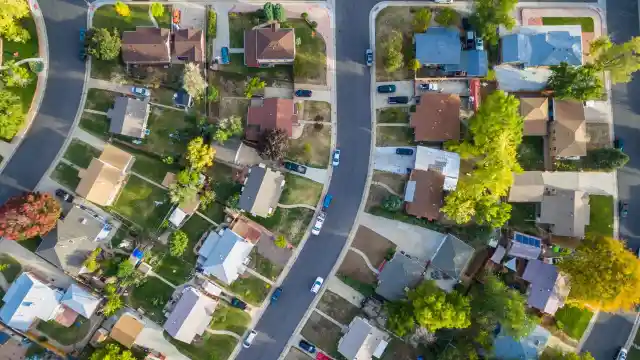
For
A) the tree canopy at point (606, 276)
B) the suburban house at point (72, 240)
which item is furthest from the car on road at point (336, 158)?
the tree canopy at point (606, 276)

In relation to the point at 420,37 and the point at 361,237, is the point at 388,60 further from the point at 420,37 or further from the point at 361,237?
the point at 361,237

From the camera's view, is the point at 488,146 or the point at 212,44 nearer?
the point at 488,146

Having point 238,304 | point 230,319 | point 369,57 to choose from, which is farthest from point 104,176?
point 369,57

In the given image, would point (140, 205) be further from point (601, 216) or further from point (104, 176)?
point (601, 216)

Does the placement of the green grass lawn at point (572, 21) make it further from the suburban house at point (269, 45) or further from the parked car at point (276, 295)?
the parked car at point (276, 295)

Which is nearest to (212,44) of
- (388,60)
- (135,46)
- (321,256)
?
(135,46)

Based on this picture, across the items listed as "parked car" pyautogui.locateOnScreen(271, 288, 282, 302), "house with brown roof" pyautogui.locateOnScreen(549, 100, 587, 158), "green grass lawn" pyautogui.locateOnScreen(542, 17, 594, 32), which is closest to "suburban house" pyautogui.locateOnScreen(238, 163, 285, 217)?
"parked car" pyautogui.locateOnScreen(271, 288, 282, 302)

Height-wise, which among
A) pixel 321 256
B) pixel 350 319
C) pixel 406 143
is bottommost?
pixel 350 319

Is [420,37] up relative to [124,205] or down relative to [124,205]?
up
